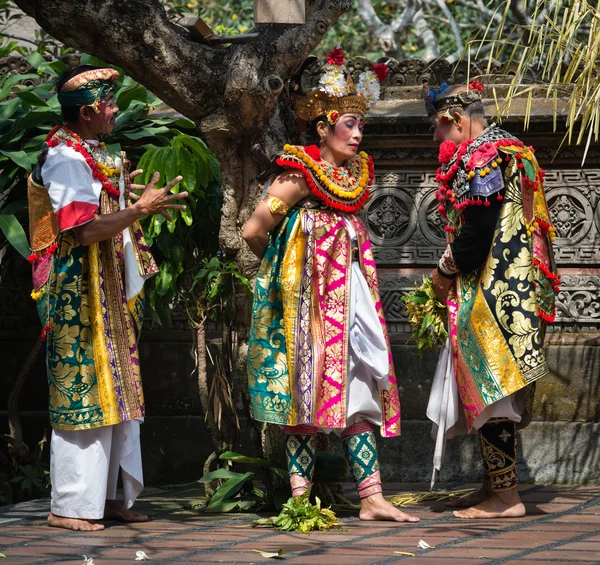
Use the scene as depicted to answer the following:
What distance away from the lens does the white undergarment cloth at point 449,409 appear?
221 inches

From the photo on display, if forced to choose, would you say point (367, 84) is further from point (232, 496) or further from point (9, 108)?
point (9, 108)

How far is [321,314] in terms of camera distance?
555cm

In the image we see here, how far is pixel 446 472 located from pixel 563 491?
2.55 ft

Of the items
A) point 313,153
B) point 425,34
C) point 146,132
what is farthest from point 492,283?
point 425,34


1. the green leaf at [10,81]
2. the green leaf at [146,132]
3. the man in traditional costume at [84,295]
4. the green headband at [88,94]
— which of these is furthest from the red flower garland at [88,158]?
the green leaf at [10,81]

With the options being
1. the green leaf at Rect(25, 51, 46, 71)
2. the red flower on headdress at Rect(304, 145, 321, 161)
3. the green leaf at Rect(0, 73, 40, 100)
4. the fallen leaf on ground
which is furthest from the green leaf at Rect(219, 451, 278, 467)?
the green leaf at Rect(25, 51, 46, 71)

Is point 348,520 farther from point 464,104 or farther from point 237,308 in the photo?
point 464,104

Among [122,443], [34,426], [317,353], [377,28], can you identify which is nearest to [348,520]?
[317,353]

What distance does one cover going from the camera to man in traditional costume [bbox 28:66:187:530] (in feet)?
17.9

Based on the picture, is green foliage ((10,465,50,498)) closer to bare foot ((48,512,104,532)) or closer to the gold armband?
bare foot ((48,512,104,532))

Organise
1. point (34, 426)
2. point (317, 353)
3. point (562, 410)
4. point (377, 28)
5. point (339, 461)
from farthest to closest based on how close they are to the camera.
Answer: point (377, 28)
point (34, 426)
point (562, 410)
point (339, 461)
point (317, 353)

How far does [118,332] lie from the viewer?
18.6ft

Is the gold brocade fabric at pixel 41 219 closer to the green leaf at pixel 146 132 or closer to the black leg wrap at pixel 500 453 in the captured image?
the green leaf at pixel 146 132

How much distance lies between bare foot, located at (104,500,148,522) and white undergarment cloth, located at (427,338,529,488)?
1.49 meters
